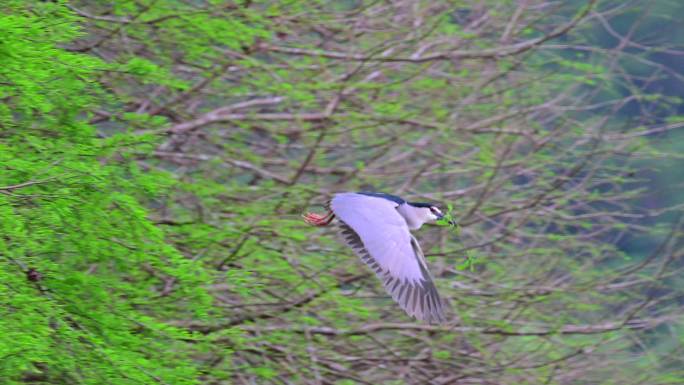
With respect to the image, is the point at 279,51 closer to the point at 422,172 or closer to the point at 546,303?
the point at 422,172

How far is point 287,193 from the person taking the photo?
273 inches

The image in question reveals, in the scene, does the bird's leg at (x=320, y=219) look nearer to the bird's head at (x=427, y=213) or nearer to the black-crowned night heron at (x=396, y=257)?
the black-crowned night heron at (x=396, y=257)

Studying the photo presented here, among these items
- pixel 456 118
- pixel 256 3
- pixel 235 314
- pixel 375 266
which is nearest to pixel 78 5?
pixel 256 3

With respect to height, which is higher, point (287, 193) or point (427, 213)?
point (427, 213)

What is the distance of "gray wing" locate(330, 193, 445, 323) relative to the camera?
4.55 m

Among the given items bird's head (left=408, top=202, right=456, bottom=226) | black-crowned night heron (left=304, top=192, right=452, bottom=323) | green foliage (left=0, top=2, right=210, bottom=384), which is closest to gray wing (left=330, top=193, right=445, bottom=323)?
black-crowned night heron (left=304, top=192, right=452, bottom=323)

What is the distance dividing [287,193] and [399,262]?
2.44 metres

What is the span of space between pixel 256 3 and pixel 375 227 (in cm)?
332

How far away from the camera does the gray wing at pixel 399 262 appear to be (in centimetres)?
455

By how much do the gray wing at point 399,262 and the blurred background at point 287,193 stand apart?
0.36 meters

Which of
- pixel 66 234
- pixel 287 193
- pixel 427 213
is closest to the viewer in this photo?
pixel 66 234

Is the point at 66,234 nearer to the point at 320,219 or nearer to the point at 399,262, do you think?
the point at 320,219

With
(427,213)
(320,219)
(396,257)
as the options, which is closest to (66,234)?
(320,219)

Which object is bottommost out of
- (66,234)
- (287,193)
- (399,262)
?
(287,193)
